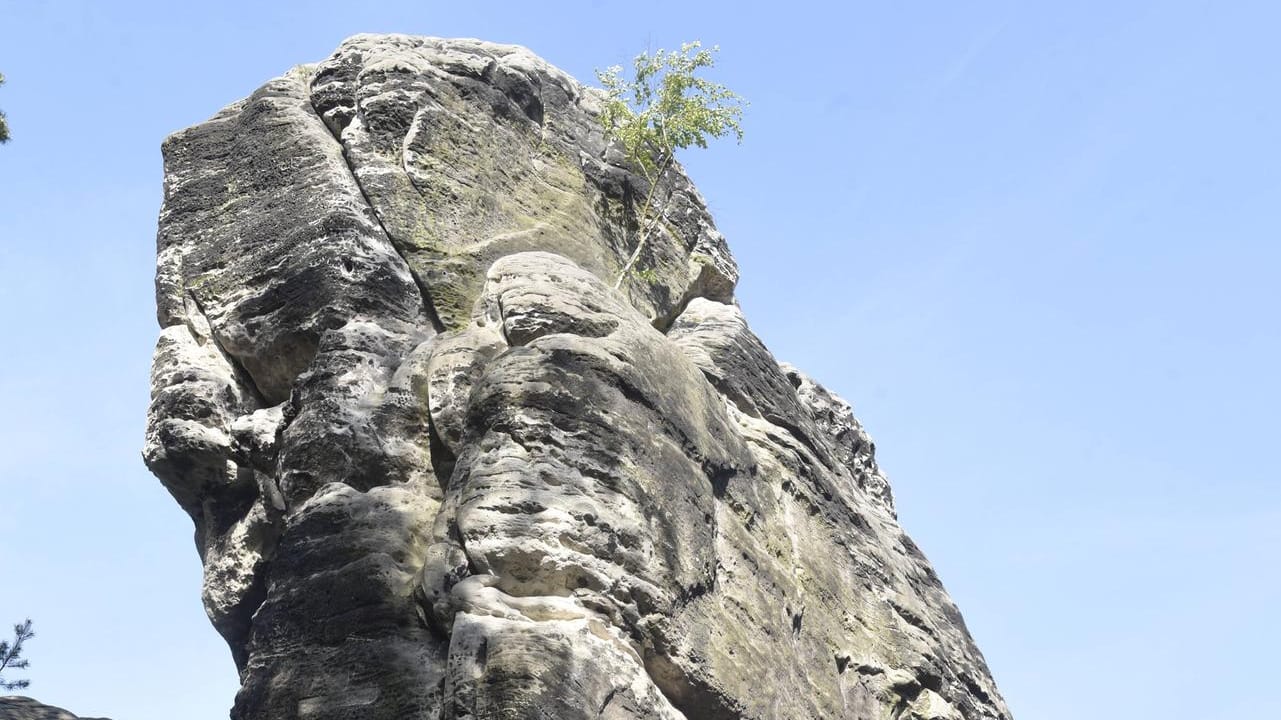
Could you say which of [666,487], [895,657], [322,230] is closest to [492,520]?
[666,487]

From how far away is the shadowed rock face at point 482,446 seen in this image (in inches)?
440

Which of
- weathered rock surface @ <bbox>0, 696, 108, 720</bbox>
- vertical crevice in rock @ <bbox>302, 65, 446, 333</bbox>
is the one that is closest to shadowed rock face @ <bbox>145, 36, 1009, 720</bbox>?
vertical crevice in rock @ <bbox>302, 65, 446, 333</bbox>

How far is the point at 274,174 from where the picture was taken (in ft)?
50.3

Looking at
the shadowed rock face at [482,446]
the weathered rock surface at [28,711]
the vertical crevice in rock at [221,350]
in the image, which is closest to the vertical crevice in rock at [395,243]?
the shadowed rock face at [482,446]

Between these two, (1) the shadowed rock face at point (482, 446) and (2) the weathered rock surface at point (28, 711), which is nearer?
(1) the shadowed rock face at point (482, 446)

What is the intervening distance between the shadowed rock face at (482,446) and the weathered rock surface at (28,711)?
7.32 ft

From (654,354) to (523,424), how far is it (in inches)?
80.6

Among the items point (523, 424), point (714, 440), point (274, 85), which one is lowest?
point (523, 424)

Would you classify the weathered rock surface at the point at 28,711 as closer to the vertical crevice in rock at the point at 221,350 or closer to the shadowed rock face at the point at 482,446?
the shadowed rock face at the point at 482,446

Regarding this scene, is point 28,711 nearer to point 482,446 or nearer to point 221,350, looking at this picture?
point 221,350

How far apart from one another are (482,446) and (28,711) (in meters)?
5.66

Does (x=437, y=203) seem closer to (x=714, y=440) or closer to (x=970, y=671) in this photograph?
(x=714, y=440)

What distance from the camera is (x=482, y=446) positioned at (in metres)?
11.8

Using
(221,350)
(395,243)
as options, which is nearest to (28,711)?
(221,350)
